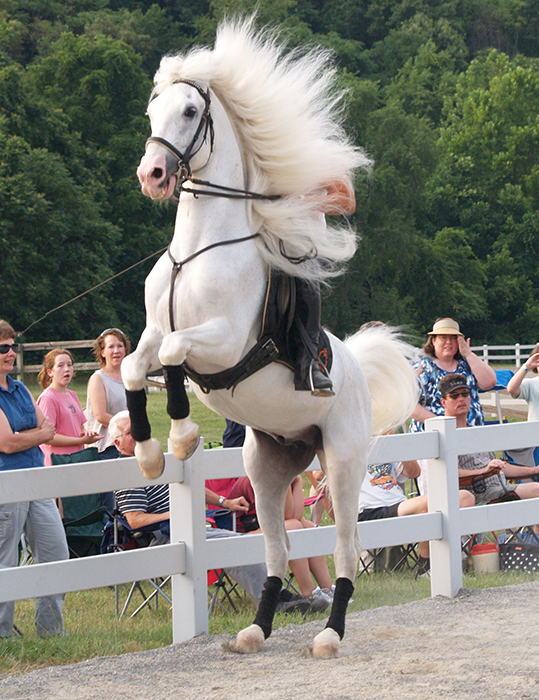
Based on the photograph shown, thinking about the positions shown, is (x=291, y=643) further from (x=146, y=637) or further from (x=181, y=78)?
(x=181, y=78)

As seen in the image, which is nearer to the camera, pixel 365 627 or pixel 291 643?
pixel 291 643

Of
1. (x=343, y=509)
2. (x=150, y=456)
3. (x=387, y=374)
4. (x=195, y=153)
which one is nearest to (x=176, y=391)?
(x=150, y=456)

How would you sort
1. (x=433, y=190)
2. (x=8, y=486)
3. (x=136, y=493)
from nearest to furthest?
(x=8, y=486) < (x=136, y=493) < (x=433, y=190)

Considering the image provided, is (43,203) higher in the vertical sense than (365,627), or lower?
higher

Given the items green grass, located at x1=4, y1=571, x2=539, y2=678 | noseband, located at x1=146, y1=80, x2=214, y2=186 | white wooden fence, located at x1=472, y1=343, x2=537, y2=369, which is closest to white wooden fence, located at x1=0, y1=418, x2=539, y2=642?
green grass, located at x1=4, y1=571, x2=539, y2=678

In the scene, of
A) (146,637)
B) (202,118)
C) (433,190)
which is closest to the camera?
(202,118)

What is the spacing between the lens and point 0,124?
3186cm

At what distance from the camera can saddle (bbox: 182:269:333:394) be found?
153 inches

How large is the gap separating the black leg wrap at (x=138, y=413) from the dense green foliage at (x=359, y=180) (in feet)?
65.4

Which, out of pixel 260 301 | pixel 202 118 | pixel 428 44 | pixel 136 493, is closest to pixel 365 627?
pixel 136 493

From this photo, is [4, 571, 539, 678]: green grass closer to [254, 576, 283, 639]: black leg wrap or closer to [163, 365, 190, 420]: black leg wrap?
[254, 576, 283, 639]: black leg wrap

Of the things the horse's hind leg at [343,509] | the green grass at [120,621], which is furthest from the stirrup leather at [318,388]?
the green grass at [120,621]

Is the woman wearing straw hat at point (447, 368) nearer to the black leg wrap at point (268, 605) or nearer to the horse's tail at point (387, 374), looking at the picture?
the horse's tail at point (387, 374)

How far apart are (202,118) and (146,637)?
2.82m
